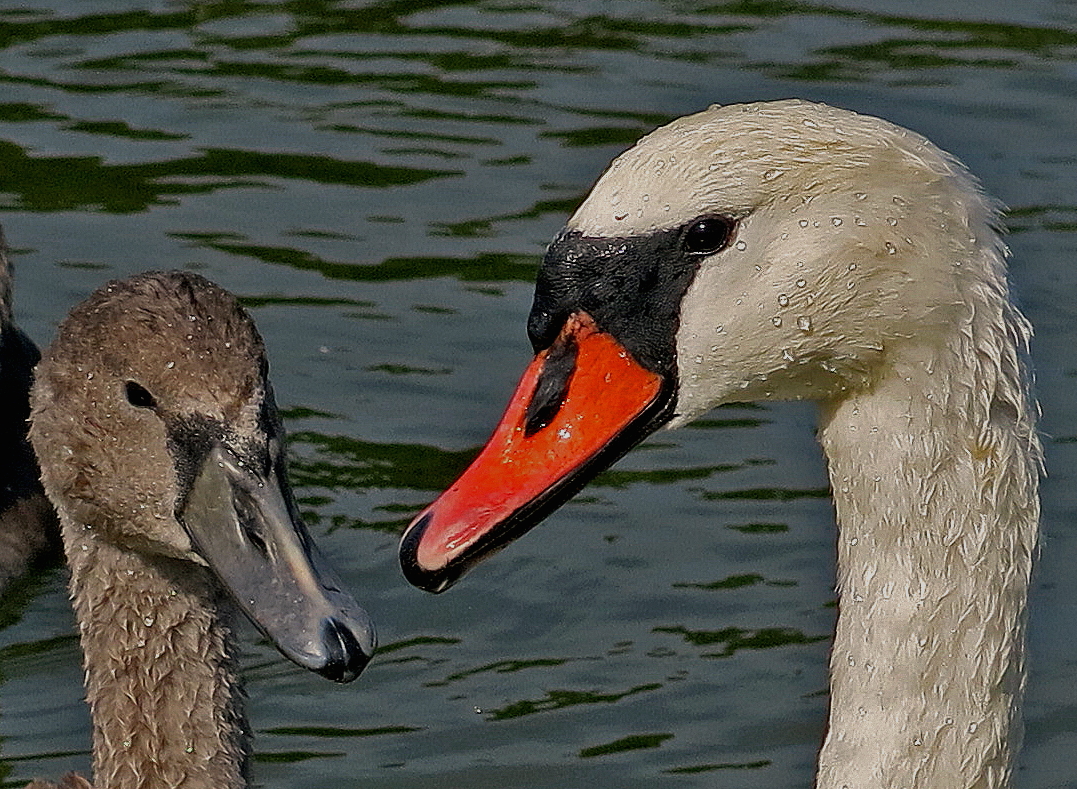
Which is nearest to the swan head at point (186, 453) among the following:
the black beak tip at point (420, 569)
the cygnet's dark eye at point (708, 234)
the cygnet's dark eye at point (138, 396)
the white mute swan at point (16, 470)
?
the cygnet's dark eye at point (138, 396)

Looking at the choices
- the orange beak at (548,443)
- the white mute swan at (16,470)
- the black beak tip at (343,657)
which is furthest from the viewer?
the white mute swan at (16,470)

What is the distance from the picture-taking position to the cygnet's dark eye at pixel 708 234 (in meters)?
4.96

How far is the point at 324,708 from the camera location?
8352 mm

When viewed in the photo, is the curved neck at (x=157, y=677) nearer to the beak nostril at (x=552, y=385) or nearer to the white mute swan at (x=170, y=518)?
the white mute swan at (x=170, y=518)

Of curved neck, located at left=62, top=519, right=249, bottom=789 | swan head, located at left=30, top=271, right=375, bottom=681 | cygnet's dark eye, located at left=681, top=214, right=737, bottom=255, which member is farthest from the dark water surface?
cygnet's dark eye, located at left=681, top=214, right=737, bottom=255

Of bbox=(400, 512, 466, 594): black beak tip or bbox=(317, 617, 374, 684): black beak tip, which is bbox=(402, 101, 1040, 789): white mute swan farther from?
bbox=(317, 617, 374, 684): black beak tip

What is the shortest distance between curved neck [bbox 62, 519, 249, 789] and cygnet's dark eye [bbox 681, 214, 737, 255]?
2.55 meters

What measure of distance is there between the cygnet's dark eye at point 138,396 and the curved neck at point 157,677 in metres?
0.44

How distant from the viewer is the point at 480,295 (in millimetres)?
10586

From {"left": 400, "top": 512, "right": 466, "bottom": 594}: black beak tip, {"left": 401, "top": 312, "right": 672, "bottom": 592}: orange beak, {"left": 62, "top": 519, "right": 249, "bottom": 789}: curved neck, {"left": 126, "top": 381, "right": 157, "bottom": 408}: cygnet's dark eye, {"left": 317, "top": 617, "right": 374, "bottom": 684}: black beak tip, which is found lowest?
{"left": 62, "top": 519, "right": 249, "bottom": 789}: curved neck

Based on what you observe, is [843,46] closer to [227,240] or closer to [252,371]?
[227,240]

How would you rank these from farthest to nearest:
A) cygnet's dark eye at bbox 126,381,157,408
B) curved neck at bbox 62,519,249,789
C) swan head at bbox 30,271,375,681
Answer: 1. curved neck at bbox 62,519,249,789
2. cygnet's dark eye at bbox 126,381,157,408
3. swan head at bbox 30,271,375,681

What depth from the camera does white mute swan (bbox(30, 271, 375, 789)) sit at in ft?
21.2

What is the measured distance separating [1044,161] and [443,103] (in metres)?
2.87
